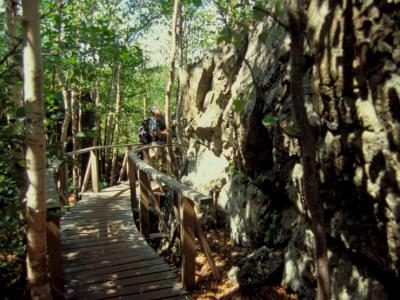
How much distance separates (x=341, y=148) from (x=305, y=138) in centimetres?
118

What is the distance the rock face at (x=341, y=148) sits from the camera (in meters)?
3.00

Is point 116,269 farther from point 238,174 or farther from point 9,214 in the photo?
point 238,174

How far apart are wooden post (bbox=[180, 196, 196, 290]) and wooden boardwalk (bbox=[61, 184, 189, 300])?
0.50 ft

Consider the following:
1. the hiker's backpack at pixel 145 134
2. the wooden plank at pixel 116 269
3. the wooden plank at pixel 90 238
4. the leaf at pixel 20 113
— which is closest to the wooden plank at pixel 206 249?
the wooden plank at pixel 116 269

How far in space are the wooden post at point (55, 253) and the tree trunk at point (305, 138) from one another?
2.42 m

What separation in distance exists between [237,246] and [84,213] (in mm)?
3666

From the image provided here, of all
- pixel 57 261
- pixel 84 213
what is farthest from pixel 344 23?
pixel 84 213

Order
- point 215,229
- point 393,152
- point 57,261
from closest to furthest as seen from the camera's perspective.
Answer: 1. point 393,152
2. point 57,261
3. point 215,229

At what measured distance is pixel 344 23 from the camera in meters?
3.29

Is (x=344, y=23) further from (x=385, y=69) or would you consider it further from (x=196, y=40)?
(x=196, y=40)

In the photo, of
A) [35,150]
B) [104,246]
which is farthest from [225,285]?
[35,150]

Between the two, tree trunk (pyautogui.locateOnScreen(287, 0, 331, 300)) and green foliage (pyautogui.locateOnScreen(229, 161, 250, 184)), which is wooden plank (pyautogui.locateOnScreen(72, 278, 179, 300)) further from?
green foliage (pyautogui.locateOnScreen(229, 161, 250, 184))

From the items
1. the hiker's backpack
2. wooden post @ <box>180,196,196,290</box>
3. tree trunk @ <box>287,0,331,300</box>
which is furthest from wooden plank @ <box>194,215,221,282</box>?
the hiker's backpack

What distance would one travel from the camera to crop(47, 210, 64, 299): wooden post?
369cm
